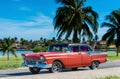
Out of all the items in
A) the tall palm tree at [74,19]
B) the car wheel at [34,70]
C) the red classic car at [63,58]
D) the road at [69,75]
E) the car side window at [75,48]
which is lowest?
the road at [69,75]

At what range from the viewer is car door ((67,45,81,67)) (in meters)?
→ 23.0

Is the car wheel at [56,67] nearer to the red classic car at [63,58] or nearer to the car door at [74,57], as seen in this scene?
the red classic car at [63,58]

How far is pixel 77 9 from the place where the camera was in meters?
50.6

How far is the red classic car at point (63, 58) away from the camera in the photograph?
21422 millimetres

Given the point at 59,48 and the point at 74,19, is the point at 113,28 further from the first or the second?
the point at 59,48

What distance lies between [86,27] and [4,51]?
29029 millimetres

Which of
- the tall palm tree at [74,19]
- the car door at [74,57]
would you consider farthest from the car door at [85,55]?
the tall palm tree at [74,19]

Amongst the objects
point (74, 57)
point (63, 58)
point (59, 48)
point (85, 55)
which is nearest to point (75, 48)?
point (74, 57)

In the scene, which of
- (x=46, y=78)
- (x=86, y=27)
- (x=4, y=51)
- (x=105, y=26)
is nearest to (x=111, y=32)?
(x=105, y=26)

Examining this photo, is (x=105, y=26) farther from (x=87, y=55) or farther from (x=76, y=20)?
(x=87, y=55)

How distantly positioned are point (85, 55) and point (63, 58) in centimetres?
211

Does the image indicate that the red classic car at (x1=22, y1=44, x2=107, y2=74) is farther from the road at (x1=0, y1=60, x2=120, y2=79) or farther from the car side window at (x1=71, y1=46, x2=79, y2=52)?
the road at (x1=0, y1=60, x2=120, y2=79)

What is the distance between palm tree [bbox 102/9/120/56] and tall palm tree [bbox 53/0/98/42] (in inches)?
511

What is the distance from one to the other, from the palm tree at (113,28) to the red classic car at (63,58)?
38220mm
